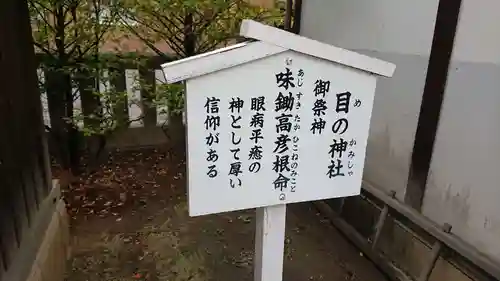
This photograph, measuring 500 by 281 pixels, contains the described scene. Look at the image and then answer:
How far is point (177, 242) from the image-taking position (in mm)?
4488

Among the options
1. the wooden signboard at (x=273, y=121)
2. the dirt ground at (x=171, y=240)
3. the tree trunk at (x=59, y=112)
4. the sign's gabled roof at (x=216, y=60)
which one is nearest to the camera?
the sign's gabled roof at (x=216, y=60)

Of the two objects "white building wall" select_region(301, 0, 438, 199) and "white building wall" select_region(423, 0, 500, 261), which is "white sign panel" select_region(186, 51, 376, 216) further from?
"white building wall" select_region(301, 0, 438, 199)

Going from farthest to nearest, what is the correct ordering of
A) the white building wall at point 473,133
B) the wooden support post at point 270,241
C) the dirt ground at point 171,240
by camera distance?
the dirt ground at point 171,240 → the white building wall at point 473,133 → the wooden support post at point 270,241

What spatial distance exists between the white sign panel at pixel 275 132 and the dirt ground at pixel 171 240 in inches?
61.2

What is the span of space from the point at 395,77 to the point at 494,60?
1049 mm

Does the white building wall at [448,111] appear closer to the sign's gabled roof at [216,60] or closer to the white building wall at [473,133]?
the white building wall at [473,133]

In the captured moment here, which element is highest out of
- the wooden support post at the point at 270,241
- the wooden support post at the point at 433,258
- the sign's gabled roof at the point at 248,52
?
the sign's gabled roof at the point at 248,52

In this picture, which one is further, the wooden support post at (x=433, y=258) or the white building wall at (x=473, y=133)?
the wooden support post at (x=433, y=258)

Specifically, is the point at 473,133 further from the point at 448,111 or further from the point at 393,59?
the point at 393,59

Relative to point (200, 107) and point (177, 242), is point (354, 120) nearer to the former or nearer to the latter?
point (200, 107)

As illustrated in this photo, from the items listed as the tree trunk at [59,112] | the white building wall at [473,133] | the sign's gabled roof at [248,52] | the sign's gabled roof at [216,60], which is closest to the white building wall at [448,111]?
the white building wall at [473,133]

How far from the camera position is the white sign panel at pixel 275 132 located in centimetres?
244

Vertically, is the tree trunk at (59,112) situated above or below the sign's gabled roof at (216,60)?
below

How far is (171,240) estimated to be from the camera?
452 centimetres
